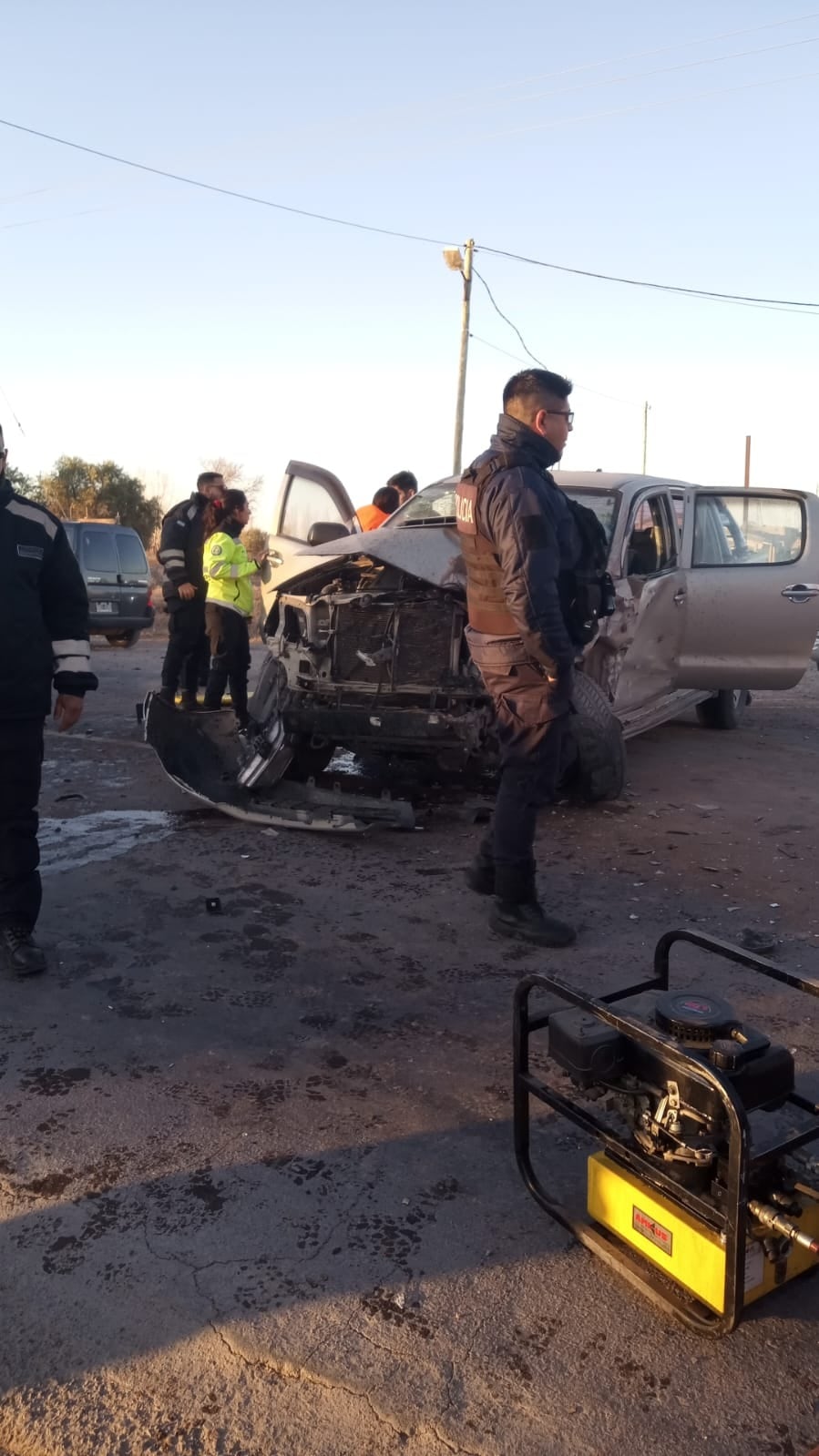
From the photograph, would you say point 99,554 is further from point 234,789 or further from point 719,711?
point 234,789

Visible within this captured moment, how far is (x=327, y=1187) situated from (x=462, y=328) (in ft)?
76.3

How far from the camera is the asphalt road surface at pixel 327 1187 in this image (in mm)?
1852

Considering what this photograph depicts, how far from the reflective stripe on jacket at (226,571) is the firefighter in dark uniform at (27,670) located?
11.9ft

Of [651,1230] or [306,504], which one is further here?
[306,504]

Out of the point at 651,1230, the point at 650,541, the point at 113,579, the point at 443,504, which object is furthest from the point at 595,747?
the point at 113,579

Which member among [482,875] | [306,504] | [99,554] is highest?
[306,504]

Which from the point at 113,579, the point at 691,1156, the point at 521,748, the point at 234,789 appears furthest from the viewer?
the point at 113,579

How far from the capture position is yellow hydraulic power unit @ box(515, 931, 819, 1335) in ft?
6.21

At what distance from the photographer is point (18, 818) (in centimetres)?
362

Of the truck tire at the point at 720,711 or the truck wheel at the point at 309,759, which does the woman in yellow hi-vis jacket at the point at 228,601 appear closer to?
the truck wheel at the point at 309,759

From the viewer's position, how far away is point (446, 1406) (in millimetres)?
1851

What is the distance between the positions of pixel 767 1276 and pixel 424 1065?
120 centimetres

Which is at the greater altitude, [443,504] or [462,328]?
[462,328]

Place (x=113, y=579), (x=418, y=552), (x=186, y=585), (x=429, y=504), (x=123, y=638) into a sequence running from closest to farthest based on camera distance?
(x=418, y=552)
(x=429, y=504)
(x=186, y=585)
(x=113, y=579)
(x=123, y=638)
